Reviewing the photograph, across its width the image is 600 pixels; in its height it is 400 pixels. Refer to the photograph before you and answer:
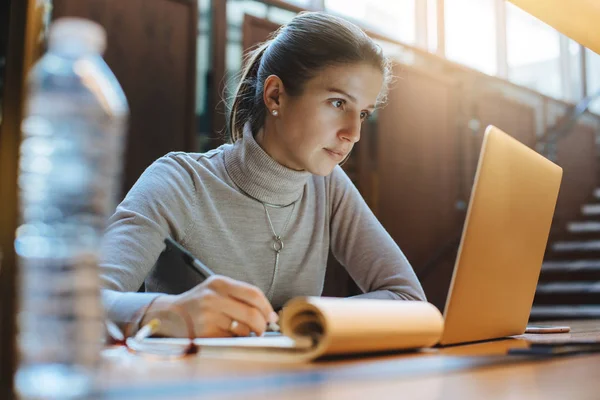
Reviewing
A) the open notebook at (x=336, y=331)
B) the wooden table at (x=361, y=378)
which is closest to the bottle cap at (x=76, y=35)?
the wooden table at (x=361, y=378)

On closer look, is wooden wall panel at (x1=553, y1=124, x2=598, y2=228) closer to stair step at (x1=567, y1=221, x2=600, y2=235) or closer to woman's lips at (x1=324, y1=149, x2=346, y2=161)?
stair step at (x1=567, y1=221, x2=600, y2=235)

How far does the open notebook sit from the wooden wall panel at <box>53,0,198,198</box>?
265 centimetres

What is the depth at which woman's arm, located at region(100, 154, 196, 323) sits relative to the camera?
99cm

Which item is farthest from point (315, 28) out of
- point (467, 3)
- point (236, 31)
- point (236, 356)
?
point (467, 3)

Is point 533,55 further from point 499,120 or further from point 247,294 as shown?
point 247,294

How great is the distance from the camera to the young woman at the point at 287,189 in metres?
1.40

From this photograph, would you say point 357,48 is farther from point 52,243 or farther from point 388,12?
point 388,12

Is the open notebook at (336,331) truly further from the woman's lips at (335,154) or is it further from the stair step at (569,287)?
the stair step at (569,287)

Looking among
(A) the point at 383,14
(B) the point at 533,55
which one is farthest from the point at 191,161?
(B) the point at 533,55

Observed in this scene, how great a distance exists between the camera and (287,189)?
1.50 meters

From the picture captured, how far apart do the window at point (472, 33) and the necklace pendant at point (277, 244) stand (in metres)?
4.23

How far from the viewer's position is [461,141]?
200 inches

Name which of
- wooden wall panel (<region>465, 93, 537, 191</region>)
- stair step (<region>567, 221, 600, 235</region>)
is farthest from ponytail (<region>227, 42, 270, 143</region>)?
stair step (<region>567, 221, 600, 235</region>)

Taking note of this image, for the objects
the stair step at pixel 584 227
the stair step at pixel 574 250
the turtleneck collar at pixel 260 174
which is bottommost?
the stair step at pixel 574 250
